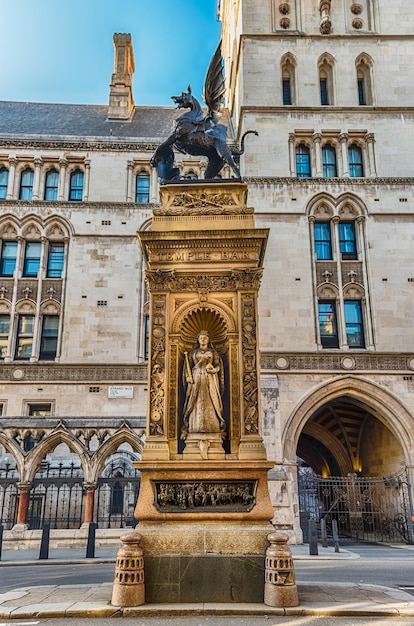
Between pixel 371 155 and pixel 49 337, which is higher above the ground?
pixel 371 155

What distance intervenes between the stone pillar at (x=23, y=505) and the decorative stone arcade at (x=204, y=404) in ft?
42.5

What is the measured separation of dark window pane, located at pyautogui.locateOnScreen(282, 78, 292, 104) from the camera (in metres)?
29.8

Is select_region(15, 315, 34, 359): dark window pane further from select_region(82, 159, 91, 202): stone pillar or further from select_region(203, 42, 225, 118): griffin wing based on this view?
select_region(203, 42, 225, 118): griffin wing

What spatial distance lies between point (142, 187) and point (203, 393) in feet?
69.0

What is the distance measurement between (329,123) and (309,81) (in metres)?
2.61

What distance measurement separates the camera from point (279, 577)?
302 inches

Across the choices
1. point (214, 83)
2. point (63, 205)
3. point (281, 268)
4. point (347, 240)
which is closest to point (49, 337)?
point (63, 205)

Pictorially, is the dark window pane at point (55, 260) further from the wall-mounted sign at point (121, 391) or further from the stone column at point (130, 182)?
the wall-mounted sign at point (121, 391)

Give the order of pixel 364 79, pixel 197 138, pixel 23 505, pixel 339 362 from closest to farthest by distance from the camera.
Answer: pixel 197 138
pixel 23 505
pixel 339 362
pixel 364 79

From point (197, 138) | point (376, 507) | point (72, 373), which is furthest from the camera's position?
point (376, 507)

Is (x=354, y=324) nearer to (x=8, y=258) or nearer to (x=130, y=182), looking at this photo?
(x=130, y=182)

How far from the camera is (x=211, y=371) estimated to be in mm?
9703

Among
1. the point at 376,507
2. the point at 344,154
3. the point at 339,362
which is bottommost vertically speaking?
the point at 376,507

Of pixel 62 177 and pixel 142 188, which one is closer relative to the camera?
pixel 62 177
